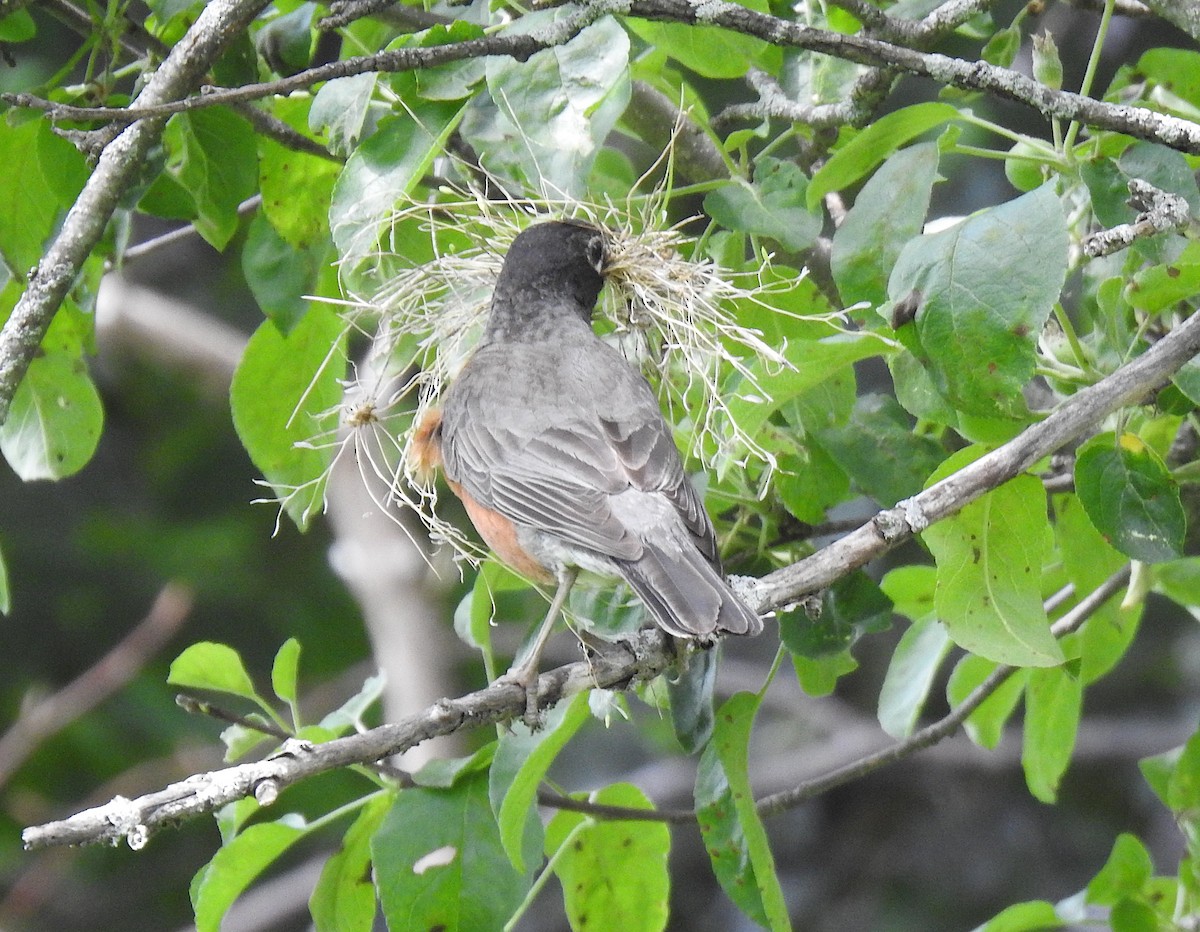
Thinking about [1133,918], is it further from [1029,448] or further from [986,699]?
[1029,448]

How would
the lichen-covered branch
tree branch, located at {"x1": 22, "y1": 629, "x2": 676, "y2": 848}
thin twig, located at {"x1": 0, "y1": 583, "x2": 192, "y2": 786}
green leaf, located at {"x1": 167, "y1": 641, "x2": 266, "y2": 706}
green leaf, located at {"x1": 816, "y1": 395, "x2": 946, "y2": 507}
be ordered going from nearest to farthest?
tree branch, located at {"x1": 22, "y1": 629, "x2": 676, "y2": 848} < the lichen-covered branch < green leaf, located at {"x1": 167, "y1": 641, "x2": 266, "y2": 706} < green leaf, located at {"x1": 816, "y1": 395, "x2": 946, "y2": 507} < thin twig, located at {"x1": 0, "y1": 583, "x2": 192, "y2": 786}

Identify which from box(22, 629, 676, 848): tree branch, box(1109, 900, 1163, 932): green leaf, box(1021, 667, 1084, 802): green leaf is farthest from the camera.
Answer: box(1021, 667, 1084, 802): green leaf

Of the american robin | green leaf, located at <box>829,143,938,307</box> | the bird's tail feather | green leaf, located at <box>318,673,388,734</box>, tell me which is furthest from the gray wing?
green leaf, located at <box>829,143,938,307</box>

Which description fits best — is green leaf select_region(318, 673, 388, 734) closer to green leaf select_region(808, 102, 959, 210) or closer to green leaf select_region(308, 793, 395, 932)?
green leaf select_region(308, 793, 395, 932)

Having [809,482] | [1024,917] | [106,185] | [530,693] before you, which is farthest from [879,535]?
[106,185]

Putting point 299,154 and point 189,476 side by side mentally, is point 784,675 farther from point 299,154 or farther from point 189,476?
point 299,154

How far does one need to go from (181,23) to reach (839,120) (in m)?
1.52

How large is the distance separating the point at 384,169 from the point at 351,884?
54.8 inches

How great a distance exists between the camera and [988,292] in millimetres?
2244

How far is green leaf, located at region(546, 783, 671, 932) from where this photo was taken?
2.88m

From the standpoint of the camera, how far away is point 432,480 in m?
3.47

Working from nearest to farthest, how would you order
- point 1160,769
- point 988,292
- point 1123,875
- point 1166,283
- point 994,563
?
1. point 988,292
2. point 1166,283
3. point 994,563
4. point 1123,875
5. point 1160,769

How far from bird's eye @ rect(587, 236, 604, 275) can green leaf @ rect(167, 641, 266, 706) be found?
1356 mm

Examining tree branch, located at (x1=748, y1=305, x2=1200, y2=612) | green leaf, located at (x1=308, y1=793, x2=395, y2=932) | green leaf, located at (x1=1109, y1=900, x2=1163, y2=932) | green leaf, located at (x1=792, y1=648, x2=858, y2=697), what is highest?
tree branch, located at (x1=748, y1=305, x2=1200, y2=612)
